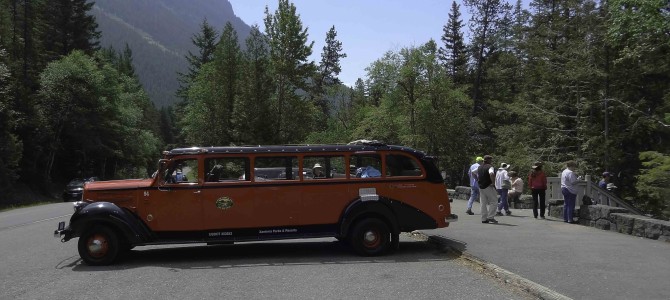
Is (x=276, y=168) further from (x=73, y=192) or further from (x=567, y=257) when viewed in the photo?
(x=73, y=192)

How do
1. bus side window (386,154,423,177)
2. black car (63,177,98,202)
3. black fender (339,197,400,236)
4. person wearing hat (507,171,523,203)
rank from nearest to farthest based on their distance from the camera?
black fender (339,197,400,236) < bus side window (386,154,423,177) < person wearing hat (507,171,523,203) < black car (63,177,98,202)

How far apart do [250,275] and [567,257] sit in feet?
17.9

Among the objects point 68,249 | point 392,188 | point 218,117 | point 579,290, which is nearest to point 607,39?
point 392,188

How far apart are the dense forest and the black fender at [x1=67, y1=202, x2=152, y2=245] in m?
21.4

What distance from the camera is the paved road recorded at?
7.36 meters

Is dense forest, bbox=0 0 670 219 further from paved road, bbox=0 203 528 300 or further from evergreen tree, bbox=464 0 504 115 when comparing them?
paved road, bbox=0 203 528 300

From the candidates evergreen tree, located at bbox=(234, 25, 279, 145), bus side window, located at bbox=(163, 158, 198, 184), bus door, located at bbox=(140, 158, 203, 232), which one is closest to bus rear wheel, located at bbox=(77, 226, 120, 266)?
bus door, located at bbox=(140, 158, 203, 232)

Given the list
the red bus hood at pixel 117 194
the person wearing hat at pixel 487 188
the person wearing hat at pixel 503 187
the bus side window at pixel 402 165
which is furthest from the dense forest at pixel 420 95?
the red bus hood at pixel 117 194

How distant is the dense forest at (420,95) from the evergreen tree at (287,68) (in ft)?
0.33

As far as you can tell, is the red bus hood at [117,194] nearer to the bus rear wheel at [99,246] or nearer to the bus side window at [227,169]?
the bus rear wheel at [99,246]

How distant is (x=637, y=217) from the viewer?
11852 mm

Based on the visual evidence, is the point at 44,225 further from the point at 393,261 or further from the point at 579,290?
the point at 579,290

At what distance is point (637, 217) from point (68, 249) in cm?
1264

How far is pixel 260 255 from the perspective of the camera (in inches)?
411
